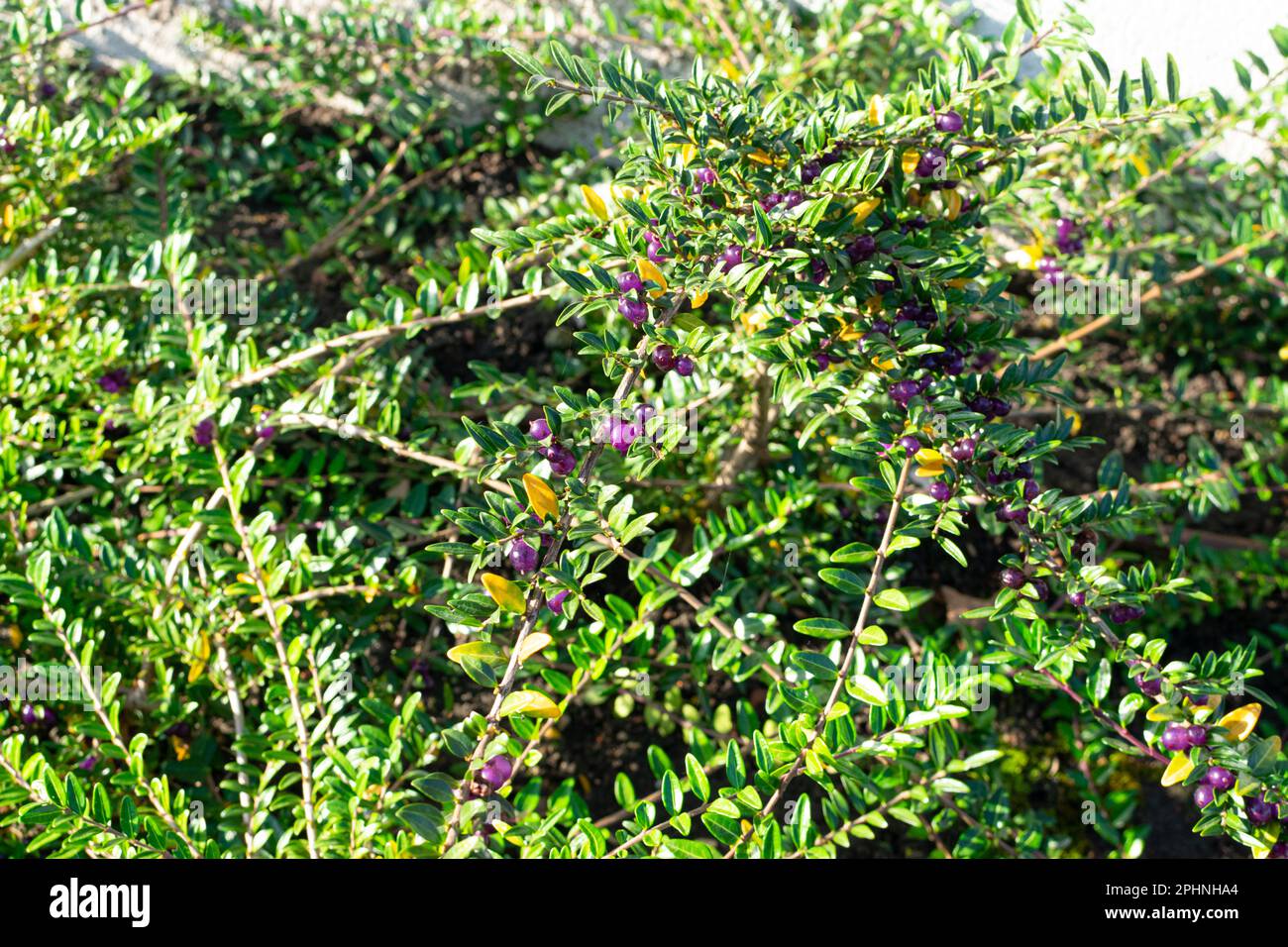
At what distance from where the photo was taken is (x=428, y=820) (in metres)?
1.11

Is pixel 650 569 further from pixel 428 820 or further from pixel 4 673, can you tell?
pixel 4 673

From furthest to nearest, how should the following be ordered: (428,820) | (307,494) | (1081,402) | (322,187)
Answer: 1. (322,187)
2. (1081,402)
3. (307,494)
4. (428,820)

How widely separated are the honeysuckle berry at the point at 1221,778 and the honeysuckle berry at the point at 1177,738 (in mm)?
37

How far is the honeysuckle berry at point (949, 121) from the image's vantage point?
134 cm

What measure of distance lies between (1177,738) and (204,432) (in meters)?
1.48

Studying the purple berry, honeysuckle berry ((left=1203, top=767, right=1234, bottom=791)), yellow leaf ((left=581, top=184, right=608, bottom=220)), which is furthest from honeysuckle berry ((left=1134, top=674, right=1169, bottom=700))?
yellow leaf ((left=581, top=184, right=608, bottom=220))

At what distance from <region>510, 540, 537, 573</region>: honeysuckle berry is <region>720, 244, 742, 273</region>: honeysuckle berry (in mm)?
425

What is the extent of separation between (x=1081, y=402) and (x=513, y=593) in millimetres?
1816

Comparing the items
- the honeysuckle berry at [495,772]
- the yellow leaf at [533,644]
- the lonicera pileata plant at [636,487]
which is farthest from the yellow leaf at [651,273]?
the honeysuckle berry at [495,772]

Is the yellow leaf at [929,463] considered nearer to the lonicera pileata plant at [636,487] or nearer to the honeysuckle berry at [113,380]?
the lonicera pileata plant at [636,487]

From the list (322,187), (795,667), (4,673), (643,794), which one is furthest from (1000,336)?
(322,187)

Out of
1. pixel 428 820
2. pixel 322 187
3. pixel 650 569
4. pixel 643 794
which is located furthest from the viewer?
pixel 322 187

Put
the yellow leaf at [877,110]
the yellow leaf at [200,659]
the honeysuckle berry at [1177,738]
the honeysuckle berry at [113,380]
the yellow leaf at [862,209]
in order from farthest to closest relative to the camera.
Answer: the honeysuckle berry at [113,380]
the yellow leaf at [200,659]
the yellow leaf at [877,110]
the yellow leaf at [862,209]
the honeysuckle berry at [1177,738]
